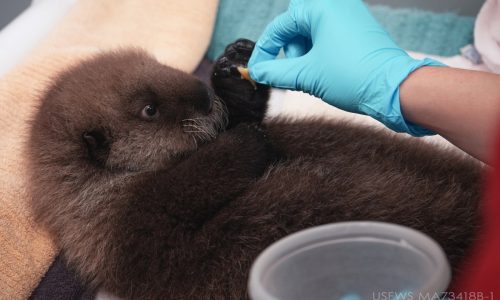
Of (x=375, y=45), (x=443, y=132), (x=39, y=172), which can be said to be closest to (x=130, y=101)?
(x=39, y=172)

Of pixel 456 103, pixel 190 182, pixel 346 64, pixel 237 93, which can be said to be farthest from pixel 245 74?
pixel 456 103

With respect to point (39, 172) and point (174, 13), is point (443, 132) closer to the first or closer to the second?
point (39, 172)

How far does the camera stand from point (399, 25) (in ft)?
7.98

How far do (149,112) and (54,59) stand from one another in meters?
0.82

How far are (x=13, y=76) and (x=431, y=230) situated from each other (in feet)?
5.06

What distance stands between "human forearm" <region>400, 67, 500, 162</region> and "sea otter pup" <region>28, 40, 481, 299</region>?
0.15 metres

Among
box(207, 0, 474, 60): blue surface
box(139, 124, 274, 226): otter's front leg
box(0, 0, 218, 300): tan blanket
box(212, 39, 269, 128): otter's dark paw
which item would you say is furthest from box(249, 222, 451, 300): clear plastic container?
box(207, 0, 474, 60): blue surface

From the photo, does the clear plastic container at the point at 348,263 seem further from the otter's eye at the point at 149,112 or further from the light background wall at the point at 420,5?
the light background wall at the point at 420,5

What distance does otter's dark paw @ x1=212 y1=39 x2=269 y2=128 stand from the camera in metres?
1.49

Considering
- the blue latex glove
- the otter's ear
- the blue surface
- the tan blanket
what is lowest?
the tan blanket

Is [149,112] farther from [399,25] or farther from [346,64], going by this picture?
[399,25]

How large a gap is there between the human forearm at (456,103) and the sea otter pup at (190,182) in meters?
0.15

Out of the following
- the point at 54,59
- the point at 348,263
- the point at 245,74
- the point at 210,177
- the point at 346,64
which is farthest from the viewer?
the point at 54,59

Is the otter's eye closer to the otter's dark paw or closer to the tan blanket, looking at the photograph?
the otter's dark paw
